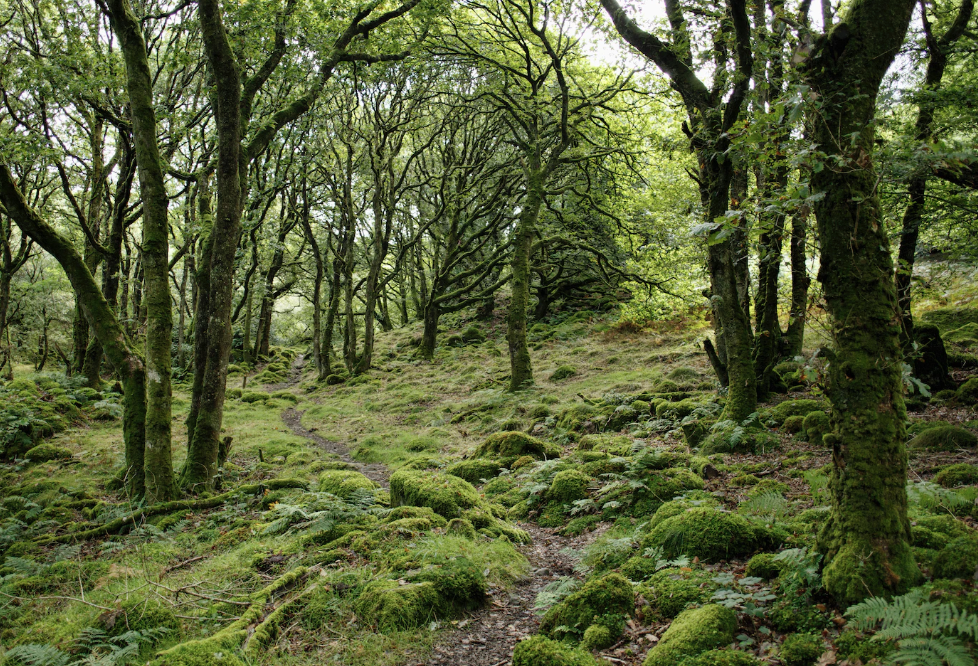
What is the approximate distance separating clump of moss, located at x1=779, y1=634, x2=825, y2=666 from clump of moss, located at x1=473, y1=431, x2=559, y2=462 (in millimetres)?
5457

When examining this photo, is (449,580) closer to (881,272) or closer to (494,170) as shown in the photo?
(881,272)

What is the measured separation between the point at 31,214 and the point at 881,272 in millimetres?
9658

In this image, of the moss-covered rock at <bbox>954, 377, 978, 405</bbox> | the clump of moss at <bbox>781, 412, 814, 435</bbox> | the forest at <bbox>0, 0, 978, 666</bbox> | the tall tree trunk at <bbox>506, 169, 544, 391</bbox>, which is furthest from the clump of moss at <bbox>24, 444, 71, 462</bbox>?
the moss-covered rock at <bbox>954, 377, 978, 405</bbox>

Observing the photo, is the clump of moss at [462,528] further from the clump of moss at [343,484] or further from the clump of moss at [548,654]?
the clump of moss at [343,484]

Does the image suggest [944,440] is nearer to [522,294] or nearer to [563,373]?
[563,373]

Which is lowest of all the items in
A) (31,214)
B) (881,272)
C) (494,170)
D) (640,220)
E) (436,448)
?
(436,448)

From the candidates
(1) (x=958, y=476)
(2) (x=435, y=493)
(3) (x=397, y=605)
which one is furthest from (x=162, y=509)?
(1) (x=958, y=476)

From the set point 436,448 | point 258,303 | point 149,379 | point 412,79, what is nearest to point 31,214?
point 149,379

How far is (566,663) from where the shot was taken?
314 cm

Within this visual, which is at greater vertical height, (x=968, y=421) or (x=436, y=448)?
(x=968, y=421)

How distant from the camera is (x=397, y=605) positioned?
12.8 ft

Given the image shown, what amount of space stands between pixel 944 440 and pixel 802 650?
14.5ft

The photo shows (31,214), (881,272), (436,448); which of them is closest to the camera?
(881,272)

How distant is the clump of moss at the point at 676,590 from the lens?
3.56 metres
